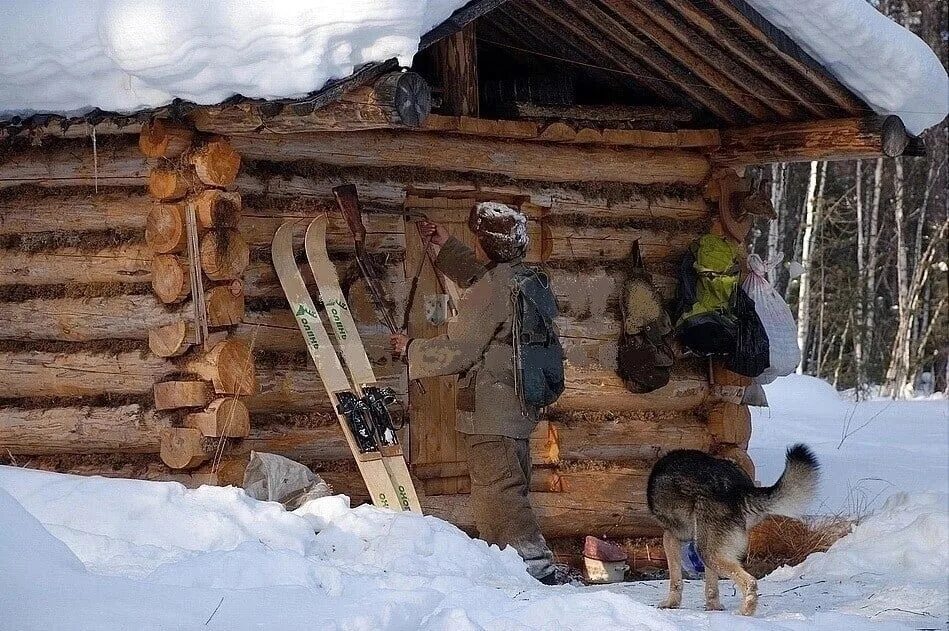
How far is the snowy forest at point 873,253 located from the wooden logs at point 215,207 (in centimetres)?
1382

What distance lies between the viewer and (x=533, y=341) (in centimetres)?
720

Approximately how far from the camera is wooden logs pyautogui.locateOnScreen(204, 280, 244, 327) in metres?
7.05

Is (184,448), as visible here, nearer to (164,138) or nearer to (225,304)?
(225,304)

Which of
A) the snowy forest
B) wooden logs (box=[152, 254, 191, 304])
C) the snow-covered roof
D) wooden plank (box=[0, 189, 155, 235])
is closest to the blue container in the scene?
the snow-covered roof

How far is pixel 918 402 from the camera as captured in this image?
19.2 meters

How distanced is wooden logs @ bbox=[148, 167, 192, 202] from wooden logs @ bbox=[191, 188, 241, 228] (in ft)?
0.33

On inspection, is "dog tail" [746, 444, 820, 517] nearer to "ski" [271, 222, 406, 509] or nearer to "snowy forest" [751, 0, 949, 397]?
"ski" [271, 222, 406, 509]

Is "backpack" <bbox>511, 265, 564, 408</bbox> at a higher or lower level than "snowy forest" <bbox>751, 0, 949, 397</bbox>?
higher

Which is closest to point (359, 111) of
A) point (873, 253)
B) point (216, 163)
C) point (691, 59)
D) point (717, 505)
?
point (216, 163)

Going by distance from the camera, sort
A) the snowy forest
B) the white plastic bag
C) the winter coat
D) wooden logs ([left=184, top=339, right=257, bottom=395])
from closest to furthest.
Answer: wooden logs ([left=184, top=339, right=257, bottom=395]) < the winter coat < the white plastic bag < the snowy forest

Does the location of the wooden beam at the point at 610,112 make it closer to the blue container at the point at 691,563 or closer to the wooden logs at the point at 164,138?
the wooden logs at the point at 164,138

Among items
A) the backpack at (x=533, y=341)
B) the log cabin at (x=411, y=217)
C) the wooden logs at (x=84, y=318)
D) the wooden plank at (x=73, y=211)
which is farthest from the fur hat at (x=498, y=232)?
the wooden plank at (x=73, y=211)

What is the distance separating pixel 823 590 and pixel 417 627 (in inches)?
138

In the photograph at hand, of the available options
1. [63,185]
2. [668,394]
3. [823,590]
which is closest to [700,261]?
[668,394]
